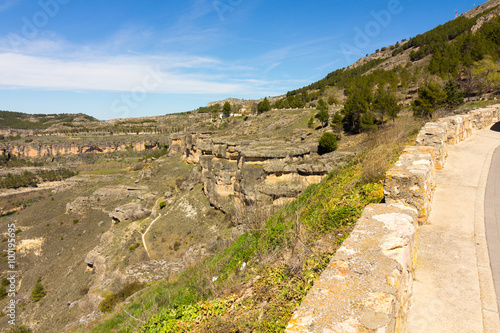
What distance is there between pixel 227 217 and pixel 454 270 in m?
17.8

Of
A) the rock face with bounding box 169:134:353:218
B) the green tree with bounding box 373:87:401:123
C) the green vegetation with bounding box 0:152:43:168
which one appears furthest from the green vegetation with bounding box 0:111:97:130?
the green tree with bounding box 373:87:401:123

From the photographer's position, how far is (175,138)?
154 ft

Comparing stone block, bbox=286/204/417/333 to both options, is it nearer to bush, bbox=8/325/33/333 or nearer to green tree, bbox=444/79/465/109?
bush, bbox=8/325/33/333

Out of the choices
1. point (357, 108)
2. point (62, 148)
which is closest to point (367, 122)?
point (357, 108)

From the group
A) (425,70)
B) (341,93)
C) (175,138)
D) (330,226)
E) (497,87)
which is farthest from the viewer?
(341,93)

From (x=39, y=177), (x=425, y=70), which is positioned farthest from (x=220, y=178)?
(x=39, y=177)

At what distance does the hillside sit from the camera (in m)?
4.31

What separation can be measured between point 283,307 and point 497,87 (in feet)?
114

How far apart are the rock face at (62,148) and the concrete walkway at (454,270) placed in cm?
7928

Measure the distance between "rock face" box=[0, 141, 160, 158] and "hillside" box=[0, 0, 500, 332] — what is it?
25365 millimetres

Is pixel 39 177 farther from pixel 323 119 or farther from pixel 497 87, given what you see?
pixel 497 87

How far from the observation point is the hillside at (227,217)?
431 centimetres

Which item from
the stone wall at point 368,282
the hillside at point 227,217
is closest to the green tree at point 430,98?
the hillside at point 227,217

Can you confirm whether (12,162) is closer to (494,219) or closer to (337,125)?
(337,125)
